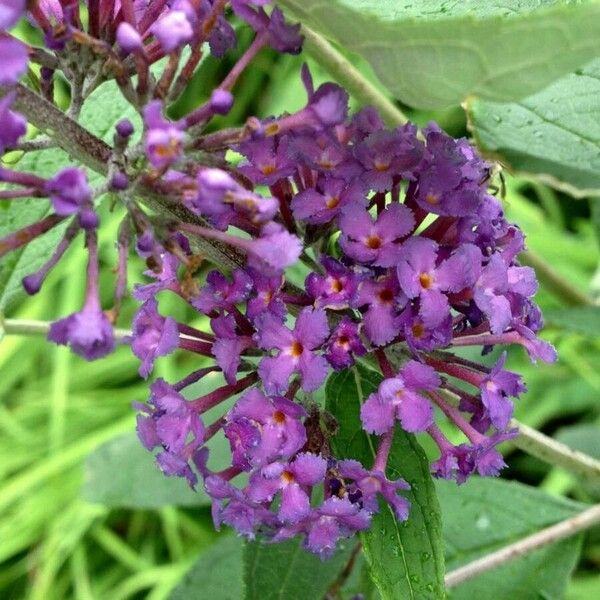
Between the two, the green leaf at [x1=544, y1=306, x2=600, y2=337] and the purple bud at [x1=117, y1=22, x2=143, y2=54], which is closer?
the purple bud at [x1=117, y1=22, x2=143, y2=54]

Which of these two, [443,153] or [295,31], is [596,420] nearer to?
[443,153]

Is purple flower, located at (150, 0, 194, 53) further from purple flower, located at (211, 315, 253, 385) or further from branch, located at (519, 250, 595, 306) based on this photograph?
branch, located at (519, 250, 595, 306)

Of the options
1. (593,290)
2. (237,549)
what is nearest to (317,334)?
(237,549)

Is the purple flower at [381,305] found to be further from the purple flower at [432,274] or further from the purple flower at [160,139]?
the purple flower at [160,139]

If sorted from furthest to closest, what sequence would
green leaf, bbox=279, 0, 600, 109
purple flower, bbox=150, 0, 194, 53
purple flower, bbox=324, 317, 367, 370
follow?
purple flower, bbox=324, 317, 367, 370
purple flower, bbox=150, 0, 194, 53
green leaf, bbox=279, 0, 600, 109

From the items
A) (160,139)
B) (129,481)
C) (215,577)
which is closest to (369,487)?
(160,139)

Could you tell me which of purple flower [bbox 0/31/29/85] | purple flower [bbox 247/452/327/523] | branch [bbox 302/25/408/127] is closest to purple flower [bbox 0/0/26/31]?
purple flower [bbox 0/31/29/85]

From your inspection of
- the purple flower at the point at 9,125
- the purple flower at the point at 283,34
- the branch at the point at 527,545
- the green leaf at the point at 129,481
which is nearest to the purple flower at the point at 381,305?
the purple flower at the point at 283,34

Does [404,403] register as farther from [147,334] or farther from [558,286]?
[558,286]

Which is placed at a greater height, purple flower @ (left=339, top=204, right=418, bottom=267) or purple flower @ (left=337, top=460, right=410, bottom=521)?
purple flower @ (left=339, top=204, right=418, bottom=267)
